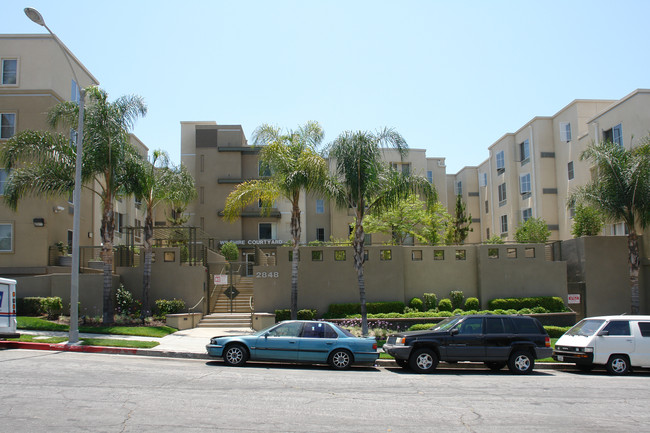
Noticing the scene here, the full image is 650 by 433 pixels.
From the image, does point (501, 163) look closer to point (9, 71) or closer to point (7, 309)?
point (9, 71)

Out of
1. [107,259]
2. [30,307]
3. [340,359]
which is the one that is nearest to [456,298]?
[340,359]

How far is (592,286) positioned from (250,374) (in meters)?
20.4

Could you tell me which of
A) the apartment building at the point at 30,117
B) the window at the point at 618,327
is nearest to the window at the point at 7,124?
the apartment building at the point at 30,117

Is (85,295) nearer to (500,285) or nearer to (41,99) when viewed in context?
(41,99)

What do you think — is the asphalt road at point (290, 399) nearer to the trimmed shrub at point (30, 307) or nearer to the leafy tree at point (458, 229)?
the trimmed shrub at point (30, 307)

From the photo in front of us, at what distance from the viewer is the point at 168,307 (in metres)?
24.4

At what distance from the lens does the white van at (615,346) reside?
1608 centimetres

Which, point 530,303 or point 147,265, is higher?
point 147,265

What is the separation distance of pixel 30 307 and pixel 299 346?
13800 mm

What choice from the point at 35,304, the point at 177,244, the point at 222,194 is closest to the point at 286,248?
the point at 177,244

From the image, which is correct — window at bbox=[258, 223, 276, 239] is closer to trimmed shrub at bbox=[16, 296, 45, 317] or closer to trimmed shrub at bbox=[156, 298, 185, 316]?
trimmed shrub at bbox=[156, 298, 185, 316]

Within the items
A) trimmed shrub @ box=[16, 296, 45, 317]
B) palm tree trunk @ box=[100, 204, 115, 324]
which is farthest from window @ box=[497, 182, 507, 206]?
trimmed shrub @ box=[16, 296, 45, 317]

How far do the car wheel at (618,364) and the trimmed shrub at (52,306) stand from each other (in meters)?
19.9

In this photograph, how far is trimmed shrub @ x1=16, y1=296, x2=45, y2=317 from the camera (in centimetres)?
2262
